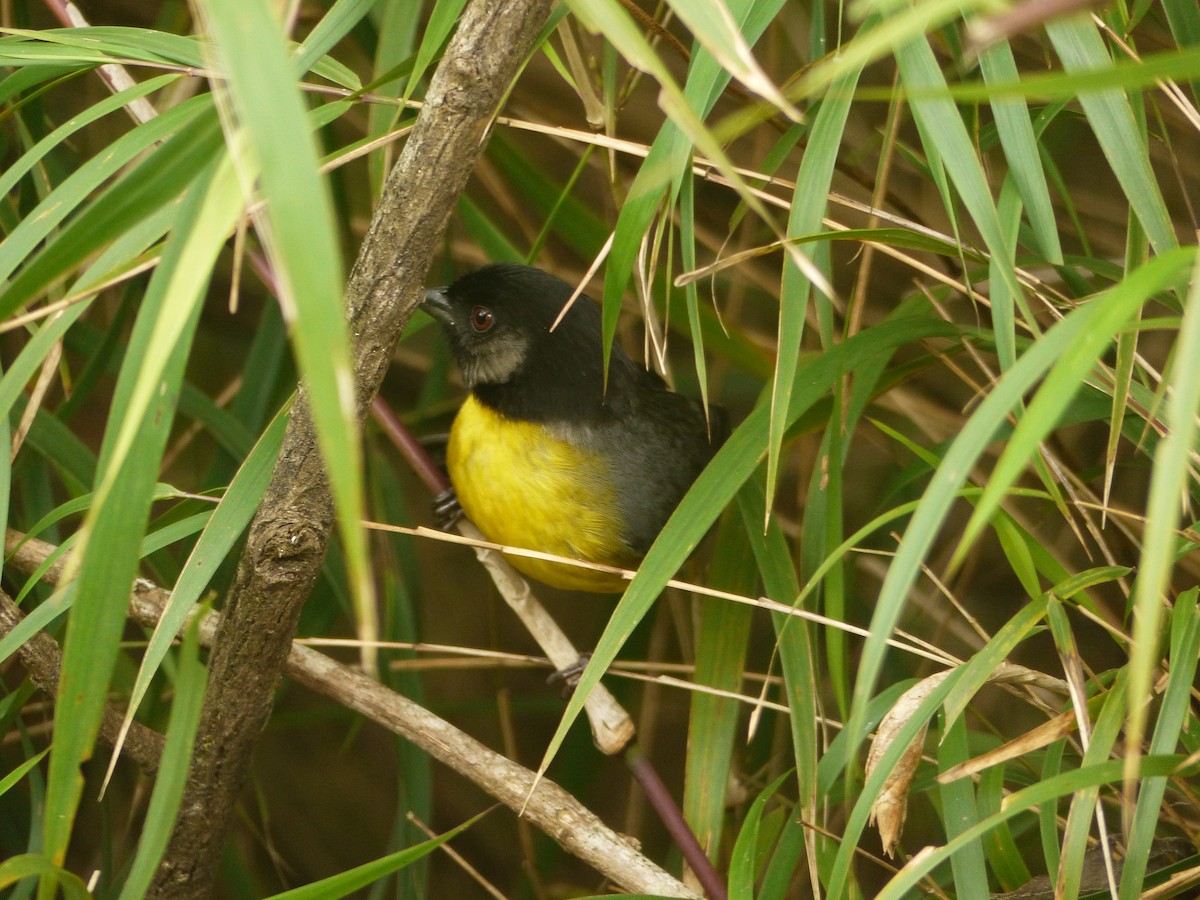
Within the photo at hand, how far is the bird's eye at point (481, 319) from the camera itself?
251cm

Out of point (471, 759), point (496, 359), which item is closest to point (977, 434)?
point (471, 759)

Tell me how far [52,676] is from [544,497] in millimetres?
1131

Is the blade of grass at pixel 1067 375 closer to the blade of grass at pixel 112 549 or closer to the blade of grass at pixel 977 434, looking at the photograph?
the blade of grass at pixel 977 434

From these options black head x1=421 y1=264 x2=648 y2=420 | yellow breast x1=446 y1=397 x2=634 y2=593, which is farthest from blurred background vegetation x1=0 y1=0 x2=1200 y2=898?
yellow breast x1=446 y1=397 x2=634 y2=593

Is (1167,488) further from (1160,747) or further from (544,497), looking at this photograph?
(544,497)

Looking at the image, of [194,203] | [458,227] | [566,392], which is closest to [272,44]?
[194,203]

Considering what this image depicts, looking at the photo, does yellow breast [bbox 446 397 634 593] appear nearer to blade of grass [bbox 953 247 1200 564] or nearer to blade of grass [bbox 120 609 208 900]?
blade of grass [bbox 120 609 208 900]

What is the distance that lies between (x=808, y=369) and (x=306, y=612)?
1.30m

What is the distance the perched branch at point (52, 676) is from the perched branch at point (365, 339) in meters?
0.12

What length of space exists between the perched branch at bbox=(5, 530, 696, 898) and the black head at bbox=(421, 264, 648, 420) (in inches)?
36.1

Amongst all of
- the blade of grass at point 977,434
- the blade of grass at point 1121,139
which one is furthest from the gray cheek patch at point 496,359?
the blade of grass at point 977,434

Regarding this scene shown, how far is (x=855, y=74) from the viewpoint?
1.45 meters

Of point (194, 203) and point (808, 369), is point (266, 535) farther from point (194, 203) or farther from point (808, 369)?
point (808, 369)

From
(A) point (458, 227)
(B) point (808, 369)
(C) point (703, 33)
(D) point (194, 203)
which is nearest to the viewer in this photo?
(C) point (703, 33)
